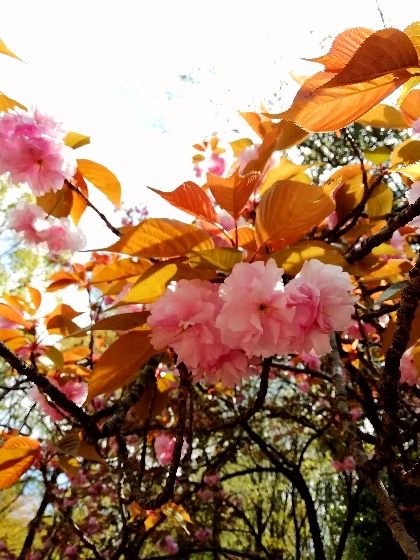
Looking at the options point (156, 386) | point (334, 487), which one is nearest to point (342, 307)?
point (156, 386)

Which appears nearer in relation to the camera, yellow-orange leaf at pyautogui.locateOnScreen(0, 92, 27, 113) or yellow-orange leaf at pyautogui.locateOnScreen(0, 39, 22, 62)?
yellow-orange leaf at pyautogui.locateOnScreen(0, 39, 22, 62)

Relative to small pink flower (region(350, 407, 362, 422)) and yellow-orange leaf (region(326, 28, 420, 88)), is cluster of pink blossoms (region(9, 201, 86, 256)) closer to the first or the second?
yellow-orange leaf (region(326, 28, 420, 88))

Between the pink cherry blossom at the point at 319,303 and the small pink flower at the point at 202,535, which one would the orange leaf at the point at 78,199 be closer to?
the pink cherry blossom at the point at 319,303

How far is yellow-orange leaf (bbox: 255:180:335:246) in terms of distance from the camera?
2.07 feet

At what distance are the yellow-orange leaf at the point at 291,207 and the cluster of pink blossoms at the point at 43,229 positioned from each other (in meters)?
0.98

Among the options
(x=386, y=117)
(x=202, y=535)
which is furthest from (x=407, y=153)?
(x=202, y=535)

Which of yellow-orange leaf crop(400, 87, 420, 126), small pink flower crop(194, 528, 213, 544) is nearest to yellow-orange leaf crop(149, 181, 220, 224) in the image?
yellow-orange leaf crop(400, 87, 420, 126)

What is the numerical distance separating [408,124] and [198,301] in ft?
2.39

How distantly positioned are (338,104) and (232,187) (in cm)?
20

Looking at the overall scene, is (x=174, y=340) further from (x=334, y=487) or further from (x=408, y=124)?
(x=334, y=487)

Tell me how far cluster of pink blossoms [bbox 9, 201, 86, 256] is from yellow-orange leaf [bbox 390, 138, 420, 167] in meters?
0.96

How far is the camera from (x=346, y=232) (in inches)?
49.2

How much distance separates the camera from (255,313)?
613mm

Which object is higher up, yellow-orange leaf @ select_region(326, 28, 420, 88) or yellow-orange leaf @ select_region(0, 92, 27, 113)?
yellow-orange leaf @ select_region(0, 92, 27, 113)
